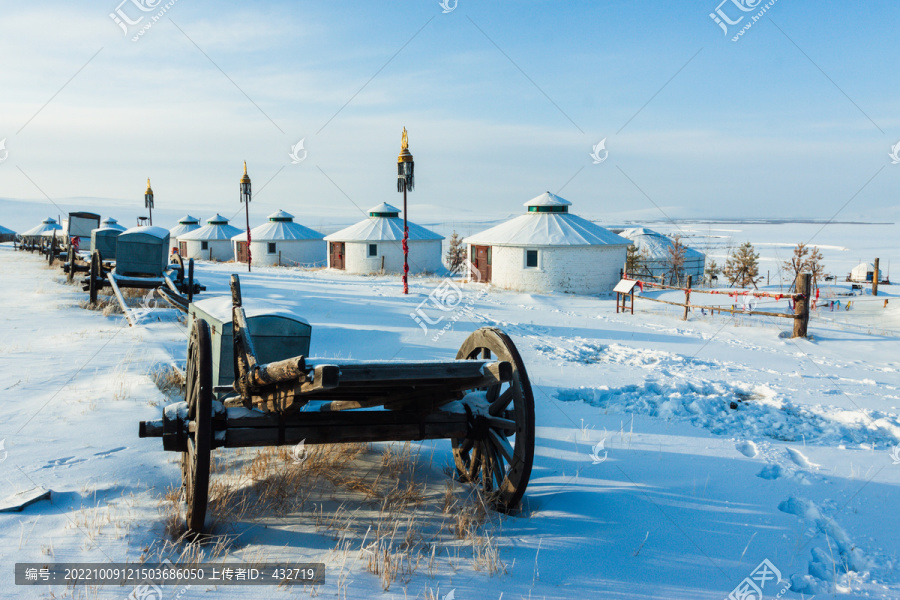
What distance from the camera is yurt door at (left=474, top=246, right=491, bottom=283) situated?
2509 cm

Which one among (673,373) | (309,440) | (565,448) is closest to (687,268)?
(673,373)

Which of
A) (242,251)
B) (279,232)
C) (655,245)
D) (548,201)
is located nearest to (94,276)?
(548,201)

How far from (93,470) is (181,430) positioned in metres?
1.11

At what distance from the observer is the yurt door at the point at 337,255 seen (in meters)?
33.4

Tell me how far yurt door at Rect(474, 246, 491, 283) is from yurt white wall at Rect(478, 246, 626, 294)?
6.65ft

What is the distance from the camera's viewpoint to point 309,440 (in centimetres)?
344

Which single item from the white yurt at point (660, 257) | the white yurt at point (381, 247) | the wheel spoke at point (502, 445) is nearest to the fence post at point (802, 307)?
the wheel spoke at point (502, 445)

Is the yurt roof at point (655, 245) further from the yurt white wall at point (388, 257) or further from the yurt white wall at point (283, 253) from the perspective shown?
the yurt white wall at point (283, 253)

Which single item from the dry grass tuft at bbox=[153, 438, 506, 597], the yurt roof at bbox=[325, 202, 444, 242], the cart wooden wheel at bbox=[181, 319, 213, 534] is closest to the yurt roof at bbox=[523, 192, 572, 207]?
the yurt roof at bbox=[325, 202, 444, 242]

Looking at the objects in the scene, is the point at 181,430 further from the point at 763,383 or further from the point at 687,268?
the point at 687,268

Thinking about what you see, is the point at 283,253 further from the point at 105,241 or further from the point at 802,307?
the point at 802,307

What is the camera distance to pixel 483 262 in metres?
25.4

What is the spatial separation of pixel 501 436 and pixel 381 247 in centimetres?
2791

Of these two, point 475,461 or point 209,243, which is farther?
point 209,243
